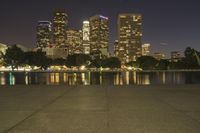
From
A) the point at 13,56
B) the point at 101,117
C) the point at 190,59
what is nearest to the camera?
the point at 101,117

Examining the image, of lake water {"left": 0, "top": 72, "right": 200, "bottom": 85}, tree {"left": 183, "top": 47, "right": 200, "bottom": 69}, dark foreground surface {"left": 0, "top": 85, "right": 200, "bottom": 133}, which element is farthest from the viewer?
tree {"left": 183, "top": 47, "right": 200, "bottom": 69}

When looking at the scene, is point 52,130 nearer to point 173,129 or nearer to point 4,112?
point 173,129

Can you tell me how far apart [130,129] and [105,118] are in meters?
1.67

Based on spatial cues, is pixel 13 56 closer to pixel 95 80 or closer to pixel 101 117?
pixel 95 80

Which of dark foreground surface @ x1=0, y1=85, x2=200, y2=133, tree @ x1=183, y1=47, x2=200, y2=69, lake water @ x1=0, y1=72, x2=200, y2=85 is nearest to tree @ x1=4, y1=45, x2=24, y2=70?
tree @ x1=183, y1=47, x2=200, y2=69

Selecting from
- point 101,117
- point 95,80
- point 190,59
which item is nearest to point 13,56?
point 190,59

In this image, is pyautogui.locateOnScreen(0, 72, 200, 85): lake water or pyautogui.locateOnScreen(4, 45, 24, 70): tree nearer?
pyautogui.locateOnScreen(0, 72, 200, 85): lake water

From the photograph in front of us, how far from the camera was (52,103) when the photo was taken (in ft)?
45.0

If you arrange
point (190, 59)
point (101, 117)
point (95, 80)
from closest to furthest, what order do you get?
point (101, 117), point (95, 80), point (190, 59)

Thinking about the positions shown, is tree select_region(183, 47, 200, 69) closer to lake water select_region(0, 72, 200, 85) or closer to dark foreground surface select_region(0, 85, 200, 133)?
lake water select_region(0, 72, 200, 85)

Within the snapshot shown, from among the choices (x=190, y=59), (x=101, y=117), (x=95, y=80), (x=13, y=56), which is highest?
(x=13, y=56)

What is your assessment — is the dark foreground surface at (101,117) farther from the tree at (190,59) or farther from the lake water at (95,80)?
the tree at (190,59)

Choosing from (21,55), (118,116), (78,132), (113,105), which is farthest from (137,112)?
(21,55)

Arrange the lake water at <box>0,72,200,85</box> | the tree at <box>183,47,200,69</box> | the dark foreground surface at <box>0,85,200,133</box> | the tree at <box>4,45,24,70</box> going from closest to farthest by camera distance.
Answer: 1. the dark foreground surface at <box>0,85,200,133</box>
2. the lake water at <box>0,72,200,85</box>
3. the tree at <box>4,45,24,70</box>
4. the tree at <box>183,47,200,69</box>
